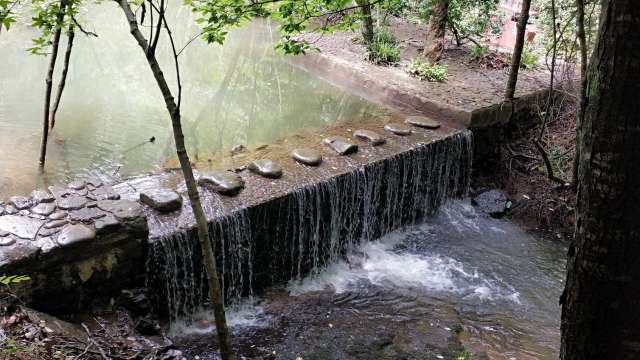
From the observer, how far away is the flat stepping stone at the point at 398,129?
732 centimetres

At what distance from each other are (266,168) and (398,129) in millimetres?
2391

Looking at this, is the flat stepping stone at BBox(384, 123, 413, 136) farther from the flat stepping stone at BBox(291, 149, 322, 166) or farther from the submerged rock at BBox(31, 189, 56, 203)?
the submerged rock at BBox(31, 189, 56, 203)

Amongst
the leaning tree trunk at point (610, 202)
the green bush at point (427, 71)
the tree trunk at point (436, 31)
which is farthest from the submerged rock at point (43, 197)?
the tree trunk at point (436, 31)

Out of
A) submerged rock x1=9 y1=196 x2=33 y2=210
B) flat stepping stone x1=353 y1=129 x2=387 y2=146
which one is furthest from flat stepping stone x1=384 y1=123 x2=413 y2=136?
submerged rock x1=9 y1=196 x2=33 y2=210

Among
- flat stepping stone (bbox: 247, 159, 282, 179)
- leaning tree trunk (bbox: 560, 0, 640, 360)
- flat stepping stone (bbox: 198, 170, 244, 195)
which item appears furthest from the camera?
flat stepping stone (bbox: 247, 159, 282, 179)

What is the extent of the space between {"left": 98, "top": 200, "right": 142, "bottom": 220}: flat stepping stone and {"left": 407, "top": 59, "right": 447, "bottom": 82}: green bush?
6058 millimetres

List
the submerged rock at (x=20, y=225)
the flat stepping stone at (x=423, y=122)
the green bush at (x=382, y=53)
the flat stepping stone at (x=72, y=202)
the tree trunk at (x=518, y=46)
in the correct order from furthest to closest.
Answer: the green bush at (x=382, y=53) < the flat stepping stone at (x=423, y=122) < the tree trunk at (x=518, y=46) < the flat stepping stone at (x=72, y=202) < the submerged rock at (x=20, y=225)

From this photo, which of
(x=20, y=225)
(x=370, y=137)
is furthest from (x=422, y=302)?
(x=20, y=225)

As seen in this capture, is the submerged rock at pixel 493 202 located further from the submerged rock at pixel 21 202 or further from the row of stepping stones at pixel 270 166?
the submerged rock at pixel 21 202

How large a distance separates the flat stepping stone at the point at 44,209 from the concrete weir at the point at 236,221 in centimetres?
2

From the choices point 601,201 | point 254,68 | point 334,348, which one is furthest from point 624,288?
point 254,68

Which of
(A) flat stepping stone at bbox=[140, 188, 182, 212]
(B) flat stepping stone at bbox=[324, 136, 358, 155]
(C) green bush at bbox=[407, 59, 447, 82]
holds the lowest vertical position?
(A) flat stepping stone at bbox=[140, 188, 182, 212]

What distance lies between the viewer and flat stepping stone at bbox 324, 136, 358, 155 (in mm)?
6555

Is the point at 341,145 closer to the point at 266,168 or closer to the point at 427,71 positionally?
the point at 266,168
